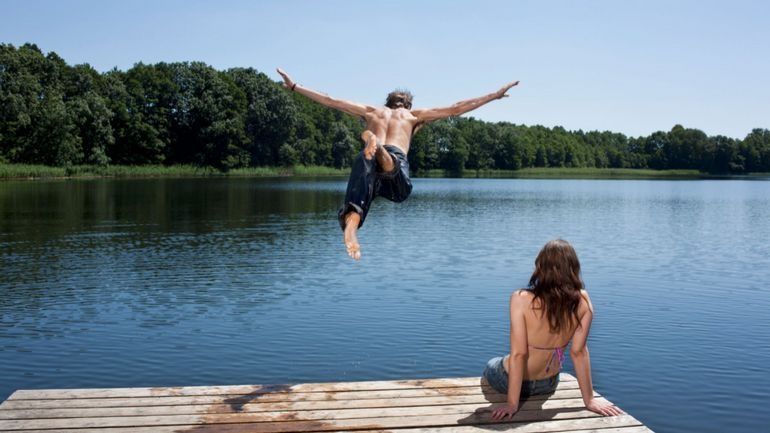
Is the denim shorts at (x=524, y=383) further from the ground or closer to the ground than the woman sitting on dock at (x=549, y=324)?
closer to the ground

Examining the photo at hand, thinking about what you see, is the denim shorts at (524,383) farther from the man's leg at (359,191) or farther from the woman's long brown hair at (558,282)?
the man's leg at (359,191)

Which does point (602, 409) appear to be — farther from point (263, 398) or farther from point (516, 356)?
point (263, 398)

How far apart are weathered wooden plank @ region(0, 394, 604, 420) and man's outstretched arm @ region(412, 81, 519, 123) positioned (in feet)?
9.74

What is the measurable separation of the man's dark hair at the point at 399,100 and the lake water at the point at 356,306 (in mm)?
4669

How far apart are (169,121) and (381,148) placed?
93.9m

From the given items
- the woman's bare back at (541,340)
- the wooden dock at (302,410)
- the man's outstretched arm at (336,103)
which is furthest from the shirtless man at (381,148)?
the woman's bare back at (541,340)

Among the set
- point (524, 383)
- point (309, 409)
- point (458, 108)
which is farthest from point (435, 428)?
point (458, 108)

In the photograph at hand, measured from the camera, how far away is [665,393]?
35.3 feet

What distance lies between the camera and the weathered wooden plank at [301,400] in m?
6.53

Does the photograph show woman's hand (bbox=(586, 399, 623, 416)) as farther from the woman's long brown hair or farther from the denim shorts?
the woman's long brown hair

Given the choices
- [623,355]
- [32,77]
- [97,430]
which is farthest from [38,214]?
[32,77]

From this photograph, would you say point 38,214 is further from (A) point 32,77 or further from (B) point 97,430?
(A) point 32,77

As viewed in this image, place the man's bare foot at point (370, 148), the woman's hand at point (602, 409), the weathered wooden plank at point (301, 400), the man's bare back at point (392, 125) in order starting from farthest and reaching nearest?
the man's bare back at point (392, 125), the man's bare foot at point (370, 148), the weathered wooden plank at point (301, 400), the woman's hand at point (602, 409)

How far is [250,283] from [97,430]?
13.1 meters
